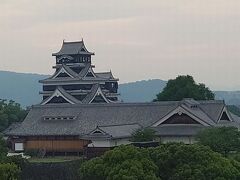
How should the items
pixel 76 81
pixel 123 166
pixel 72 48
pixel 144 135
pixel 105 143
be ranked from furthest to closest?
pixel 72 48 → pixel 76 81 → pixel 105 143 → pixel 144 135 → pixel 123 166

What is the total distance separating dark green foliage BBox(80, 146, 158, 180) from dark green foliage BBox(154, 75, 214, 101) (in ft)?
84.9

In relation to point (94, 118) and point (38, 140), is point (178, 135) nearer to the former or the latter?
point (94, 118)

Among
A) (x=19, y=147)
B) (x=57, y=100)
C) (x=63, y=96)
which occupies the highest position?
(x=63, y=96)

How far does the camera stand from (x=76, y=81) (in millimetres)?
56656

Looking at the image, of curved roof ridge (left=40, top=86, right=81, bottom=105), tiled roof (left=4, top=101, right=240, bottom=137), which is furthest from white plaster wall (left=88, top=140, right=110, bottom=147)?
curved roof ridge (left=40, top=86, right=81, bottom=105)

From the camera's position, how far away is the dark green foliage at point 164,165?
24344 mm

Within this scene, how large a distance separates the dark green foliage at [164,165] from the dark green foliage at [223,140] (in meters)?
5.77

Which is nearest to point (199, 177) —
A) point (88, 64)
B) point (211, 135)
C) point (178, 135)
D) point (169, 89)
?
point (211, 135)

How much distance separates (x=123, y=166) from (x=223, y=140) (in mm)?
9101

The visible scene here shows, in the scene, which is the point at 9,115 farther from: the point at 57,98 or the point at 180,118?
the point at 180,118

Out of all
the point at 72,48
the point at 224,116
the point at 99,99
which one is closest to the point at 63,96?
the point at 99,99

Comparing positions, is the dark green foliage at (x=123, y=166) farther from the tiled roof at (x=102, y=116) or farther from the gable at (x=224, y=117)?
the gable at (x=224, y=117)

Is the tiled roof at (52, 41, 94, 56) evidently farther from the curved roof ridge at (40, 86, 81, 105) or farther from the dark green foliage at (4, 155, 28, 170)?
the dark green foliage at (4, 155, 28, 170)

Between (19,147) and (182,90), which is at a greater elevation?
(182,90)
